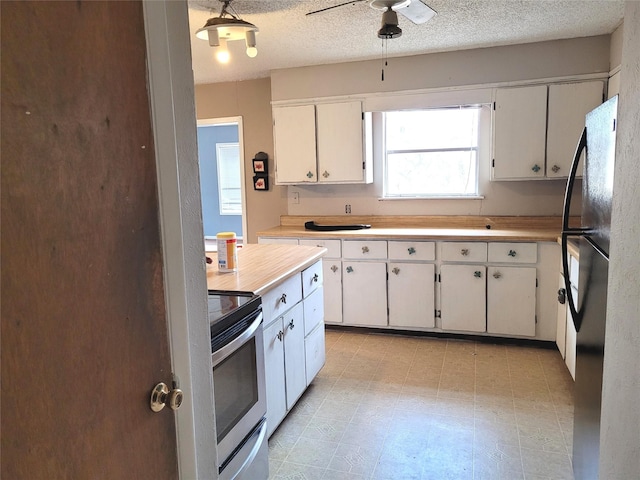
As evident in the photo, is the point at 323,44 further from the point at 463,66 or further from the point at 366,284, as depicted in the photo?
the point at 366,284

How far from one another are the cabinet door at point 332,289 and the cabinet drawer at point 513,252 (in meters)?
1.25

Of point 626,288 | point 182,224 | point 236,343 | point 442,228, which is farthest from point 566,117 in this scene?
point 182,224

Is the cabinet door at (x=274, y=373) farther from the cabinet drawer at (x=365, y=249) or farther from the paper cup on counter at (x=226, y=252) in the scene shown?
the cabinet drawer at (x=365, y=249)

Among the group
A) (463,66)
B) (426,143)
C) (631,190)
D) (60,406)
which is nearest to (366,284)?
(426,143)

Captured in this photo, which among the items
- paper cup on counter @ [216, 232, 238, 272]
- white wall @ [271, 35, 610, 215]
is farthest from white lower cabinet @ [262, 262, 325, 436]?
white wall @ [271, 35, 610, 215]

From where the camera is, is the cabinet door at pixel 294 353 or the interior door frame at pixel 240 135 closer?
the cabinet door at pixel 294 353

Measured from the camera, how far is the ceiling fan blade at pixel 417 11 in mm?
2604

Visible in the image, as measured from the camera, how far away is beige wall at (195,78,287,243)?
4863 mm

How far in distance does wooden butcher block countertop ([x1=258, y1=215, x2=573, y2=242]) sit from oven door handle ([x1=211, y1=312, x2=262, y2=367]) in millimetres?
2098

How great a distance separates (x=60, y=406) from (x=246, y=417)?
132 centimetres

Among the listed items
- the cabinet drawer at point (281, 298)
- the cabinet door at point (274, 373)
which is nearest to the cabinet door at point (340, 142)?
the cabinet drawer at point (281, 298)

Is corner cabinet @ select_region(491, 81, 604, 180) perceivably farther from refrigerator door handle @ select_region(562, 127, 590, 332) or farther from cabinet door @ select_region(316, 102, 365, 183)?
refrigerator door handle @ select_region(562, 127, 590, 332)

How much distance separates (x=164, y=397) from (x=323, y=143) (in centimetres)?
365

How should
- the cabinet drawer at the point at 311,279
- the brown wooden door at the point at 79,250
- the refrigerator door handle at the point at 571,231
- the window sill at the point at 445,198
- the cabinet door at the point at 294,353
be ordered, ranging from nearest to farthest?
the brown wooden door at the point at 79,250 → the refrigerator door handle at the point at 571,231 → the cabinet door at the point at 294,353 → the cabinet drawer at the point at 311,279 → the window sill at the point at 445,198
